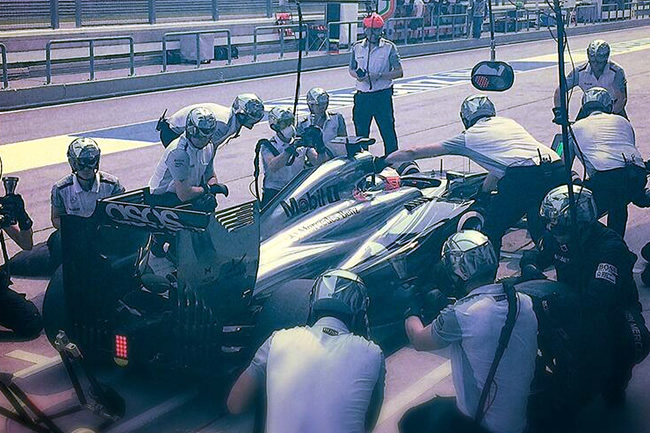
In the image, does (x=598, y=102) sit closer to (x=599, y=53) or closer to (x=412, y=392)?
(x=599, y=53)

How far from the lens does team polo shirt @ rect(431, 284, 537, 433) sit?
459 centimetres

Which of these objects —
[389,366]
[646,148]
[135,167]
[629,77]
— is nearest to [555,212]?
[389,366]

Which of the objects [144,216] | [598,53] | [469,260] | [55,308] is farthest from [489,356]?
[598,53]

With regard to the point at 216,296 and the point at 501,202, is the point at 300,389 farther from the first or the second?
the point at 501,202

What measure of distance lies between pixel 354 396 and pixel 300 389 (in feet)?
0.73

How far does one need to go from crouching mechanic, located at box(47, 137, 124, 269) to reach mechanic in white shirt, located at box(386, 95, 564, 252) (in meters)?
2.45

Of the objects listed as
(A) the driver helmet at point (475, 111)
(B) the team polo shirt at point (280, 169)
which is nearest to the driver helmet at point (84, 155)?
(B) the team polo shirt at point (280, 169)

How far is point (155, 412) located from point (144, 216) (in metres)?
→ 1.22

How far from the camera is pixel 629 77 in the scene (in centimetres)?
2769

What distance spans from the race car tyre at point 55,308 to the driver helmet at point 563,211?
321 centimetres

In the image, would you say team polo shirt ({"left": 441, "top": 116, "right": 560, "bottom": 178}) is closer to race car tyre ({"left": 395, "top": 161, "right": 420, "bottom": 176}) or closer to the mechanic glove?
race car tyre ({"left": 395, "top": 161, "right": 420, "bottom": 176})

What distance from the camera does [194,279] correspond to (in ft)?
19.1

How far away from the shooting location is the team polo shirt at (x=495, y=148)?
849cm

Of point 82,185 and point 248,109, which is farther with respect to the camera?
point 248,109
